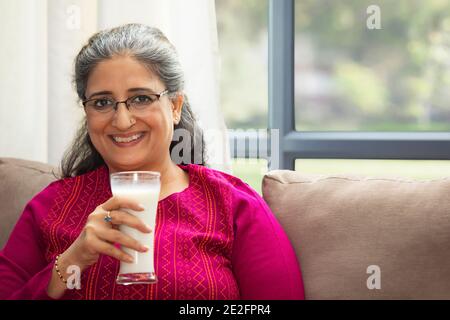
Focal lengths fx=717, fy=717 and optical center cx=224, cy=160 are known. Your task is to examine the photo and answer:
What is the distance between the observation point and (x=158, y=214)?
1.86 meters

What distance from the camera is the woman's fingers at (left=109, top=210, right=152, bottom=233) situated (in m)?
1.50

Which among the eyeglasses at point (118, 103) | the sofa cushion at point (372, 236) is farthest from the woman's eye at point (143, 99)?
the sofa cushion at point (372, 236)

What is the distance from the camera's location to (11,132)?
2762 mm

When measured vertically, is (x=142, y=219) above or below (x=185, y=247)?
above

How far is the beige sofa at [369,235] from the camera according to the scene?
179cm

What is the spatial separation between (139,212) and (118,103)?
41 cm

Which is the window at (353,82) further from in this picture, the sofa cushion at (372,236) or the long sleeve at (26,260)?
the long sleeve at (26,260)

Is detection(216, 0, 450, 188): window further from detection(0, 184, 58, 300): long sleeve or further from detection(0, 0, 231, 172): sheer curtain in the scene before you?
detection(0, 184, 58, 300): long sleeve

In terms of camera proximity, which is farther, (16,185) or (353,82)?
(353,82)

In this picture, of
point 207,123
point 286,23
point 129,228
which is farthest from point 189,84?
point 129,228

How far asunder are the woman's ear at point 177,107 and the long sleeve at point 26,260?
0.40 metres

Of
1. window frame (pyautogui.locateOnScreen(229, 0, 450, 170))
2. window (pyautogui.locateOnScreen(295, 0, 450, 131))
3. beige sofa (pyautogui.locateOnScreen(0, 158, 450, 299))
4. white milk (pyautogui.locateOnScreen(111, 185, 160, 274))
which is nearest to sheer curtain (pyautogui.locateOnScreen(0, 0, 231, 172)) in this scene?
window frame (pyautogui.locateOnScreen(229, 0, 450, 170))

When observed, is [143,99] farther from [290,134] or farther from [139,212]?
[290,134]

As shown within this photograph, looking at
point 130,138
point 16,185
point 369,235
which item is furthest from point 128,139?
point 369,235
